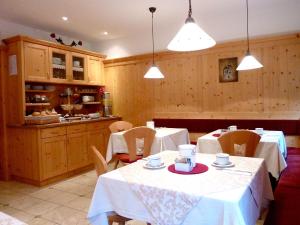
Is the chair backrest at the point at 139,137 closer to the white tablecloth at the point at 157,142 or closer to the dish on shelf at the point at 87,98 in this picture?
the white tablecloth at the point at 157,142

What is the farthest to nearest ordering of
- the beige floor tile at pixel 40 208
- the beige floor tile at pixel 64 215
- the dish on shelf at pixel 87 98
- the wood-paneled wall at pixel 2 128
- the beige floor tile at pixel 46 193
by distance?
the dish on shelf at pixel 87 98 < the wood-paneled wall at pixel 2 128 < the beige floor tile at pixel 46 193 < the beige floor tile at pixel 40 208 < the beige floor tile at pixel 64 215

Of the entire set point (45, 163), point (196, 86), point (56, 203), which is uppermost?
point (196, 86)

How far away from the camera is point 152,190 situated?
1450 millimetres

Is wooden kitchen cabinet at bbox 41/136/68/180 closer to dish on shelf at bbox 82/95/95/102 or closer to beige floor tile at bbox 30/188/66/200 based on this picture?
beige floor tile at bbox 30/188/66/200

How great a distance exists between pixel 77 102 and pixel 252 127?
3.45 metres

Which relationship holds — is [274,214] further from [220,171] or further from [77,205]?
[77,205]

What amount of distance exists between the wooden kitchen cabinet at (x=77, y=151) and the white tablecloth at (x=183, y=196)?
2.75 m

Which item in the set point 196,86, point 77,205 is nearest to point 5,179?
point 77,205

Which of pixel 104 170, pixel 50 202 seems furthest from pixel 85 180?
pixel 104 170

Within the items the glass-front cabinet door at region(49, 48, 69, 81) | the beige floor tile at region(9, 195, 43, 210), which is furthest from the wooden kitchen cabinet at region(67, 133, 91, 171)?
the glass-front cabinet door at region(49, 48, 69, 81)

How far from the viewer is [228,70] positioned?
436cm

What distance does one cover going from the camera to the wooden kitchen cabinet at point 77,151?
4324mm

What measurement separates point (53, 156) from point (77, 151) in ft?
1.68

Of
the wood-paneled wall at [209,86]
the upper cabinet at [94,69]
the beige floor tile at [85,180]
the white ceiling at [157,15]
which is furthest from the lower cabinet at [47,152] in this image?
the white ceiling at [157,15]
